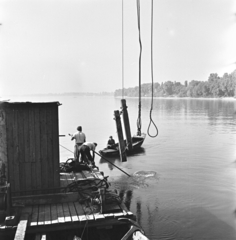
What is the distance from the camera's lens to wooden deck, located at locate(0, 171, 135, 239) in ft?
28.6

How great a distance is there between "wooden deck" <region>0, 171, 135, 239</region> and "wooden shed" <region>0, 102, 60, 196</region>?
0.50m

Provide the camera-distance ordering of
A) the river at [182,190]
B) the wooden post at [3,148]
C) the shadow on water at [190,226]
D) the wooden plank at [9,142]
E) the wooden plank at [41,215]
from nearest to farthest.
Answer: the wooden plank at [41,215] → the wooden post at [3,148] → the wooden plank at [9,142] → the shadow on water at [190,226] → the river at [182,190]

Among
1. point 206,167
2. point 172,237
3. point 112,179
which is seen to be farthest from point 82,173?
point 206,167

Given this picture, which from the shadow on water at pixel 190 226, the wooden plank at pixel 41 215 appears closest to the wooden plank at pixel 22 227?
the wooden plank at pixel 41 215

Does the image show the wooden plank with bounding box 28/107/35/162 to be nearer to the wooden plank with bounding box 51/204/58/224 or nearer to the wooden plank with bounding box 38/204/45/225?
the wooden plank with bounding box 38/204/45/225

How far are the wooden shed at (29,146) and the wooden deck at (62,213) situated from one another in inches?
19.7

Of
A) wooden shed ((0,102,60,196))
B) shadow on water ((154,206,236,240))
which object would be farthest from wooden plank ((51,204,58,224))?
shadow on water ((154,206,236,240))

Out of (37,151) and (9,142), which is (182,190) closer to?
(37,151)

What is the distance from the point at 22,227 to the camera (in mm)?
8336

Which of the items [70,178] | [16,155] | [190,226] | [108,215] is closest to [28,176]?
[16,155]

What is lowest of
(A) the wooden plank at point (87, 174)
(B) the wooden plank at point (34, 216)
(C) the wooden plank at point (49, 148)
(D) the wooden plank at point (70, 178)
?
(B) the wooden plank at point (34, 216)

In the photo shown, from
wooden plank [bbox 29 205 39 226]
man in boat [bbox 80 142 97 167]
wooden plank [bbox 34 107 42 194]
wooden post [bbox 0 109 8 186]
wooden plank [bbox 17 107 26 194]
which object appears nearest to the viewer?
wooden plank [bbox 29 205 39 226]

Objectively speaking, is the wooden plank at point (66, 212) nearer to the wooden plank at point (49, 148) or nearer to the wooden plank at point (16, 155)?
the wooden plank at point (49, 148)

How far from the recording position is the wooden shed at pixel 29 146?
10047 millimetres
